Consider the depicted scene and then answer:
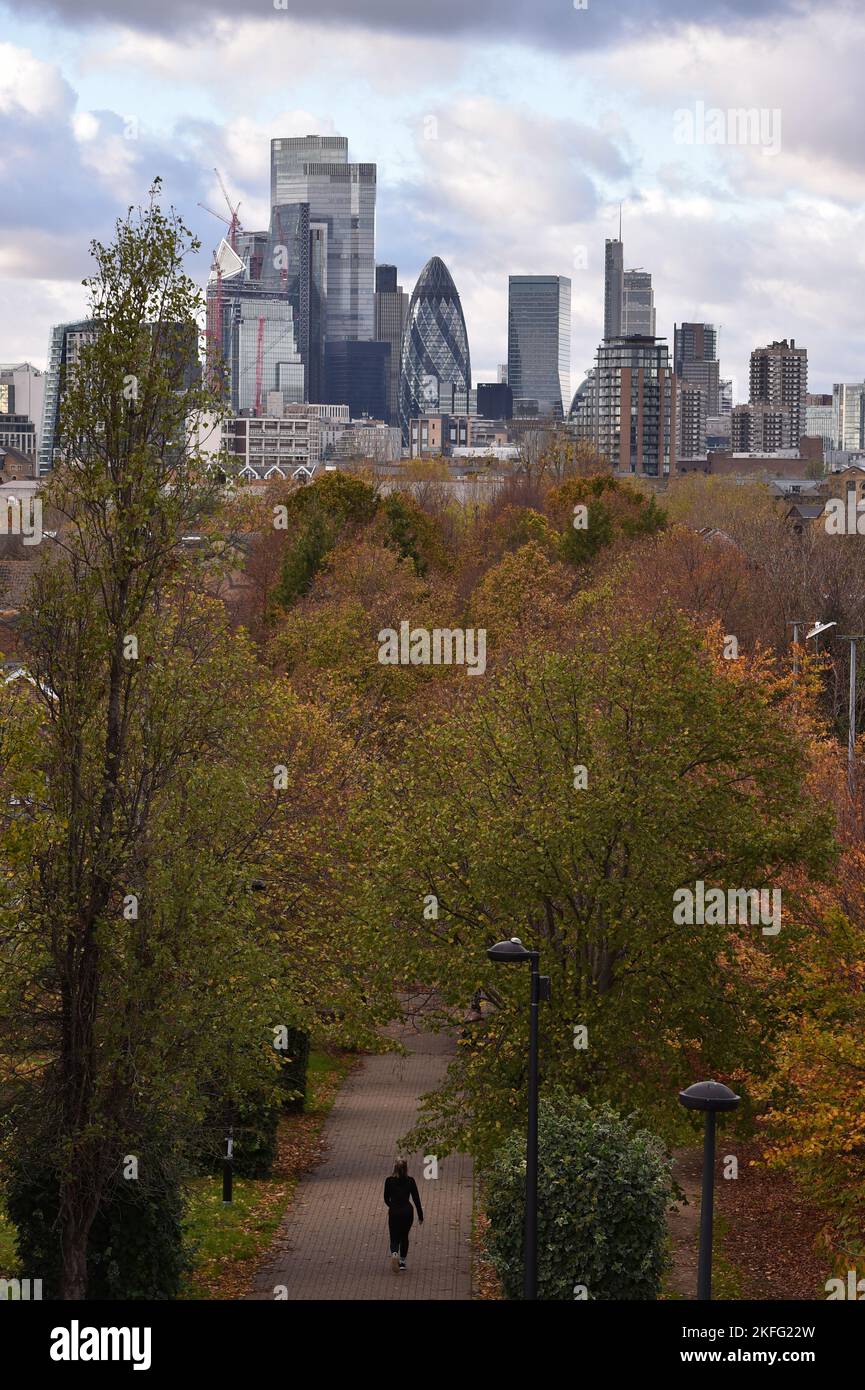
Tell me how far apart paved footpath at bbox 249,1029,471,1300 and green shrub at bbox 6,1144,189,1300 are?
219cm

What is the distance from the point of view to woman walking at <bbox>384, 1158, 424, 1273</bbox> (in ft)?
77.6

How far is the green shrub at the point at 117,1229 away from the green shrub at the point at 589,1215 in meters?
3.98

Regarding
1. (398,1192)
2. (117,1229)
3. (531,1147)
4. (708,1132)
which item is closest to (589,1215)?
(531,1147)

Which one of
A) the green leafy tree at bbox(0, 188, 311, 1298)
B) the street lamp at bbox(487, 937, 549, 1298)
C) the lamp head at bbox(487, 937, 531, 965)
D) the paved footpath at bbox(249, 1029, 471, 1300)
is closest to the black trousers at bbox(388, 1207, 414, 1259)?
the paved footpath at bbox(249, 1029, 471, 1300)

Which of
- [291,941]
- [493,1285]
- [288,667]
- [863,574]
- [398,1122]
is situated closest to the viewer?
[493,1285]

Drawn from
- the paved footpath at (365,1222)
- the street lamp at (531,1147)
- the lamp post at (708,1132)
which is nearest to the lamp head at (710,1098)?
the lamp post at (708,1132)

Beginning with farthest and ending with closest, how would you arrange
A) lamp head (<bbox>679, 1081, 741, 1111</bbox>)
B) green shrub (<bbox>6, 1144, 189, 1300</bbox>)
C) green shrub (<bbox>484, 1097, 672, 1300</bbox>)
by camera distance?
green shrub (<bbox>484, 1097, 672, 1300</bbox>) → green shrub (<bbox>6, 1144, 189, 1300</bbox>) → lamp head (<bbox>679, 1081, 741, 1111</bbox>)

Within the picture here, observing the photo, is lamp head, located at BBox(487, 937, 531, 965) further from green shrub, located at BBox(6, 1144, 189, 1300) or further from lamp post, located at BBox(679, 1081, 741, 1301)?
green shrub, located at BBox(6, 1144, 189, 1300)

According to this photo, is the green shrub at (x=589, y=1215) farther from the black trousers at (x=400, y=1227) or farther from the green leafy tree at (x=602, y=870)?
the green leafy tree at (x=602, y=870)

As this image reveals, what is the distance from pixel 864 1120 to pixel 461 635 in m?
38.9

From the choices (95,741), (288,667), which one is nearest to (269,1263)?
(95,741)

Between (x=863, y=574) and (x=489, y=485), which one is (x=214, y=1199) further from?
(x=489, y=485)

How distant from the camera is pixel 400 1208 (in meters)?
23.7

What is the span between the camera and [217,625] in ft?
86.3
